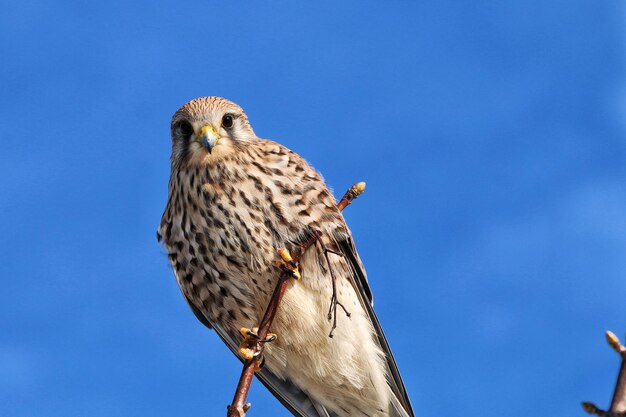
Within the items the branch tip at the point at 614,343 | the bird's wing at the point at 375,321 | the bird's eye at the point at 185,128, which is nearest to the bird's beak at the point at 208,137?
the bird's eye at the point at 185,128

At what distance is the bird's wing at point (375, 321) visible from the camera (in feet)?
11.7

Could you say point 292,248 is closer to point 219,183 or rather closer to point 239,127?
point 219,183

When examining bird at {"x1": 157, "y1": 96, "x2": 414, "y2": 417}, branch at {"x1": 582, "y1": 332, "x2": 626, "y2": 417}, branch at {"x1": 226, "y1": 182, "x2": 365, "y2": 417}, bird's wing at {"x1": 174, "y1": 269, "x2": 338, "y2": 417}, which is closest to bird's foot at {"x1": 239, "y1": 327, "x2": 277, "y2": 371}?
branch at {"x1": 226, "y1": 182, "x2": 365, "y2": 417}

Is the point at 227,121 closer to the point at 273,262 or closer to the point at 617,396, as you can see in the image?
the point at 273,262

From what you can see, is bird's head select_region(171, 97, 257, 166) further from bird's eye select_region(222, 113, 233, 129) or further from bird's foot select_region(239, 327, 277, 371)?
bird's foot select_region(239, 327, 277, 371)

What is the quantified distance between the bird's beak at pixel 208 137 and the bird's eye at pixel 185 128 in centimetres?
10

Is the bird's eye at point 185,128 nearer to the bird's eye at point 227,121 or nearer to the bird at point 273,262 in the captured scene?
the bird at point 273,262

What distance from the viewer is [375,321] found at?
3727mm

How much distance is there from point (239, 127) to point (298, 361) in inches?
43.4

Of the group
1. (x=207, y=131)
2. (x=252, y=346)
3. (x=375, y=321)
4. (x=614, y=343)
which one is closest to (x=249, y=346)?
(x=252, y=346)

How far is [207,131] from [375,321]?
3.76 feet

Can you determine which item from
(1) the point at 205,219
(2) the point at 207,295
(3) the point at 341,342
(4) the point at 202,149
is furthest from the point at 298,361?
(4) the point at 202,149

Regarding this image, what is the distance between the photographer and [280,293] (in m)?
2.55

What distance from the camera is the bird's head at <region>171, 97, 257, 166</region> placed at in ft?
11.6
